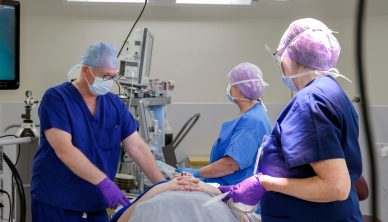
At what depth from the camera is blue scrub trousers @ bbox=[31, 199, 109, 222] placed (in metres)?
1.81

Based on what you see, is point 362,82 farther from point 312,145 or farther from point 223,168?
point 223,168

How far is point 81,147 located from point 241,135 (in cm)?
73

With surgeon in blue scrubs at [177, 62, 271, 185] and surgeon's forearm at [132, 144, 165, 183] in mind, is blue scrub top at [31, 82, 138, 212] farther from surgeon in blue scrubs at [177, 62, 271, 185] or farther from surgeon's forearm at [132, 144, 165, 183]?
surgeon in blue scrubs at [177, 62, 271, 185]

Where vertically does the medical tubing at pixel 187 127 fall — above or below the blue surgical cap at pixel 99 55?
below

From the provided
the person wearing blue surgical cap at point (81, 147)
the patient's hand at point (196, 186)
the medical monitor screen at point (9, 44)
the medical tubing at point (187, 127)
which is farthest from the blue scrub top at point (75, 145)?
the medical tubing at point (187, 127)

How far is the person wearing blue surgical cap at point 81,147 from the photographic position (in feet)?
5.62

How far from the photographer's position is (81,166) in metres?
1.69

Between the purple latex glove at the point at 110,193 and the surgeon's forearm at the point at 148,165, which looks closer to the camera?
the purple latex glove at the point at 110,193

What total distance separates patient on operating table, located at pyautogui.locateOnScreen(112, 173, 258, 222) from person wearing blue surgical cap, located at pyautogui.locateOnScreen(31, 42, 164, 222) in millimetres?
244

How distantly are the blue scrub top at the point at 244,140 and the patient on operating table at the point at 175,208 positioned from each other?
1.61ft

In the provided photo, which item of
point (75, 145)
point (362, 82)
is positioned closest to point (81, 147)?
point (75, 145)

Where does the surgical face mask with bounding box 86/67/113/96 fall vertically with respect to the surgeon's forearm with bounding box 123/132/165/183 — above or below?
above

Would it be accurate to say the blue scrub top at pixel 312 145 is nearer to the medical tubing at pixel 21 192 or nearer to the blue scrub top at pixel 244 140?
the blue scrub top at pixel 244 140

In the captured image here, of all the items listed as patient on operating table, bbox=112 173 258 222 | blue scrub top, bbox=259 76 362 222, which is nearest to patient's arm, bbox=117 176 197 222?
patient on operating table, bbox=112 173 258 222
